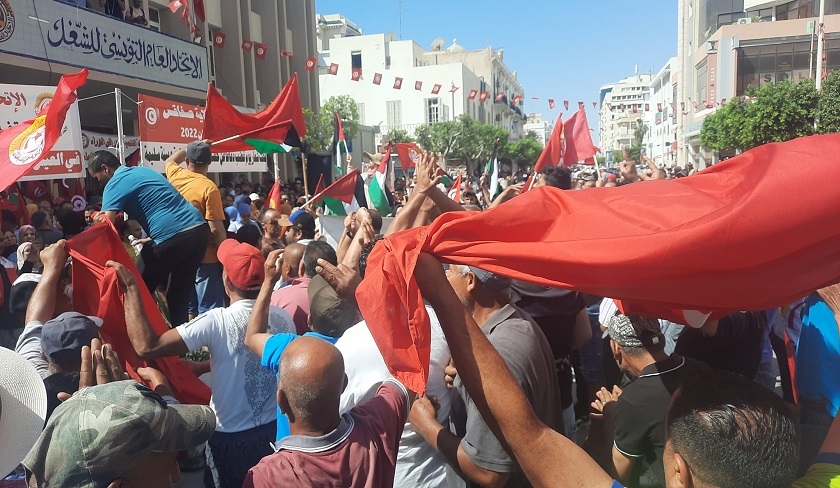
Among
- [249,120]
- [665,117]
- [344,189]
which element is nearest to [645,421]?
[249,120]

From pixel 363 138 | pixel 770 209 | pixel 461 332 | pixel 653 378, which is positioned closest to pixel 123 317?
pixel 461 332

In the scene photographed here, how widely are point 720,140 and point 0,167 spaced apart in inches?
1267

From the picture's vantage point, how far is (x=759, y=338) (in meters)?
3.13

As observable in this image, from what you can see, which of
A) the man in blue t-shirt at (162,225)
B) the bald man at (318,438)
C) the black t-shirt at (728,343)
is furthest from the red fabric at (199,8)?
the bald man at (318,438)

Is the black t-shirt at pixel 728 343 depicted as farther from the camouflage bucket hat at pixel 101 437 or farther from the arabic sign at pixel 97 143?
the arabic sign at pixel 97 143

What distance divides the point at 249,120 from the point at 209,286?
2135 mm

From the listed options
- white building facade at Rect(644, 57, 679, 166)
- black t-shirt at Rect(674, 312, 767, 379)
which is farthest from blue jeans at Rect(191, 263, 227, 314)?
white building facade at Rect(644, 57, 679, 166)

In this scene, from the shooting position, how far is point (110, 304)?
10.7ft

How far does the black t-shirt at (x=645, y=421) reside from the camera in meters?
2.31

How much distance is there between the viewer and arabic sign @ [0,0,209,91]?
12.5 meters

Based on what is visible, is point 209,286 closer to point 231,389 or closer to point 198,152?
point 198,152

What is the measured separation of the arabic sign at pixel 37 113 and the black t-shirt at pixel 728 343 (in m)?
7.30

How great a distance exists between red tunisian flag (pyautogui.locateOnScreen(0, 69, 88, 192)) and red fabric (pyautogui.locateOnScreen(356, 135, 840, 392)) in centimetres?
361

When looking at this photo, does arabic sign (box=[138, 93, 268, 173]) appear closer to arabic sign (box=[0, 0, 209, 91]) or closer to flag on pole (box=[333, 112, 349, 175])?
flag on pole (box=[333, 112, 349, 175])
